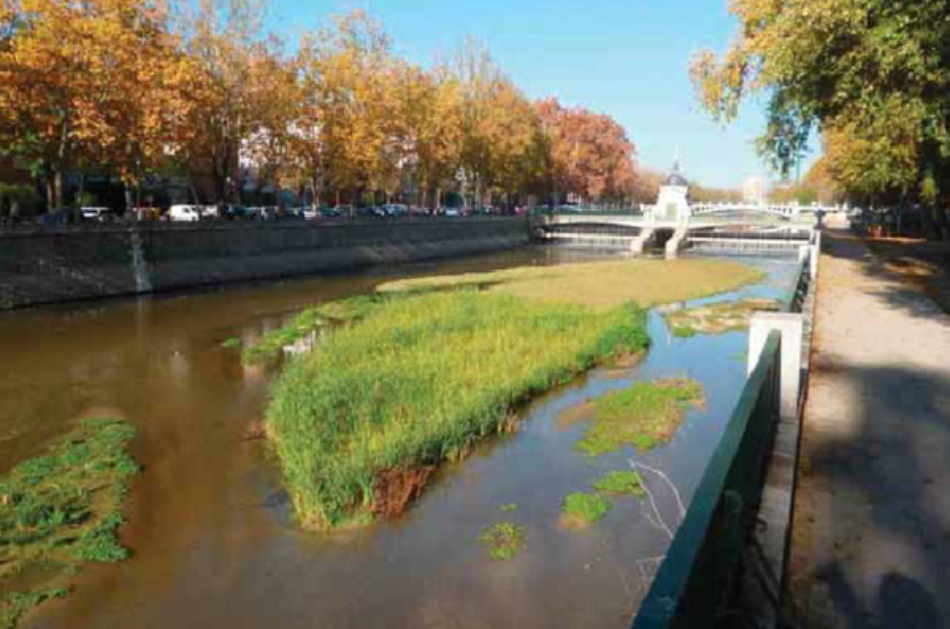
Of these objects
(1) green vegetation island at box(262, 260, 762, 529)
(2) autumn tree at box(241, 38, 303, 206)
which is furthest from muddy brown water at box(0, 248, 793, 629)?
(2) autumn tree at box(241, 38, 303, 206)

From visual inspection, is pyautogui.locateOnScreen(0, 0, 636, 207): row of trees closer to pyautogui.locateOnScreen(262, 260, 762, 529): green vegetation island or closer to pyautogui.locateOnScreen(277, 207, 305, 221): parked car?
pyautogui.locateOnScreen(277, 207, 305, 221): parked car

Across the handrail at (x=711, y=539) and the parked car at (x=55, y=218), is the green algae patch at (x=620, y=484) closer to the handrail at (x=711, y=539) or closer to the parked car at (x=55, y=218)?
the handrail at (x=711, y=539)

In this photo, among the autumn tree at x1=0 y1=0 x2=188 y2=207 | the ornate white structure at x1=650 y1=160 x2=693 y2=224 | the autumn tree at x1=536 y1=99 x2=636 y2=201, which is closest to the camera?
the autumn tree at x1=0 y1=0 x2=188 y2=207

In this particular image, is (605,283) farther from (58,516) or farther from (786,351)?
(58,516)

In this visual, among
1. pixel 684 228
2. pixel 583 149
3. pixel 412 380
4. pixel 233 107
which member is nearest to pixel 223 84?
pixel 233 107

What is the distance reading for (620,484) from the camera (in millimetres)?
11570

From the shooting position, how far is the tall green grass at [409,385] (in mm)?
11500

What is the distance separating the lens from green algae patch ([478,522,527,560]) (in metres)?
9.59

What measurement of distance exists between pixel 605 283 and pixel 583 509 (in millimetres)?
28606

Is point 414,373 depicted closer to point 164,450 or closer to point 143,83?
point 164,450

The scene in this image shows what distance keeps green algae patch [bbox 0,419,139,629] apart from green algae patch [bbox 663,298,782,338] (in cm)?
1802

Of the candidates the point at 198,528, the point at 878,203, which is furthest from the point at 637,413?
the point at 878,203

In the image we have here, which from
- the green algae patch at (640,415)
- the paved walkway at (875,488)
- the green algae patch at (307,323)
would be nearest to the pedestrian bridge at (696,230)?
the green algae patch at (307,323)

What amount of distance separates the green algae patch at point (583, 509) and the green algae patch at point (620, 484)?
35 centimetres
